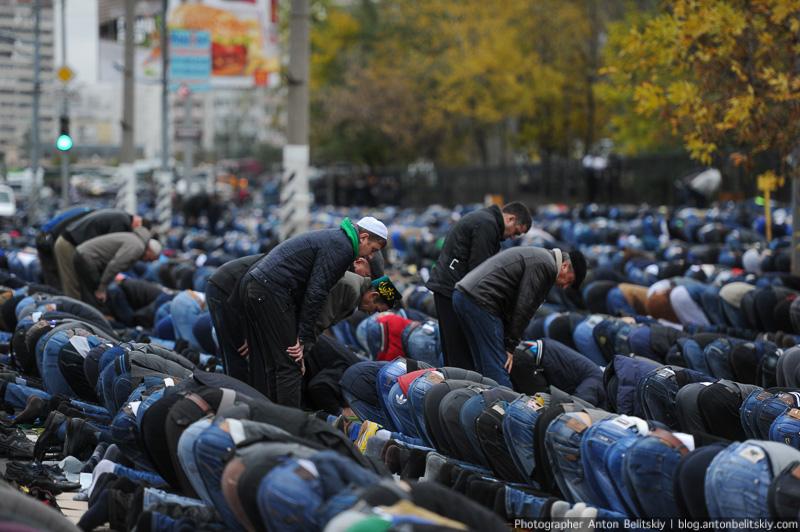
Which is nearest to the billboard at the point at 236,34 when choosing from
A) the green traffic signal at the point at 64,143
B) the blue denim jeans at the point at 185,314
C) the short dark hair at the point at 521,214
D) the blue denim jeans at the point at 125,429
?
the green traffic signal at the point at 64,143

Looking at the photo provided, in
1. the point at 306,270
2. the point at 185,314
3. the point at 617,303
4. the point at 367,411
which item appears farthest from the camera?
the point at 617,303

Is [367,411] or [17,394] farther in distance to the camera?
[17,394]

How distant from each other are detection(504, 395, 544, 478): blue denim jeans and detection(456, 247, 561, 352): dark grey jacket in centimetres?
222

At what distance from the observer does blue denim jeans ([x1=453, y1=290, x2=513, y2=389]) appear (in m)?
10.9

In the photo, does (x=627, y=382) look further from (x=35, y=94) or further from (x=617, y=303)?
(x=35, y=94)

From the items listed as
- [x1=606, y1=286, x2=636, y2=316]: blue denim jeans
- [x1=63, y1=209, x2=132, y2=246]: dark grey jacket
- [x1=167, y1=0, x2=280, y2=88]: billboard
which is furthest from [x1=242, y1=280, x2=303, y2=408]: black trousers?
[x1=167, y1=0, x2=280, y2=88]: billboard

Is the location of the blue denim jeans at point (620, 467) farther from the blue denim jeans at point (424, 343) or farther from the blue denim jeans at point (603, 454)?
the blue denim jeans at point (424, 343)

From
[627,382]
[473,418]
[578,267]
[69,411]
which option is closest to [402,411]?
[473,418]

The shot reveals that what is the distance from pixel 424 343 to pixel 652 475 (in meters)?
5.19

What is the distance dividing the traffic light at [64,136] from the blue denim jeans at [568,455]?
20.8 meters

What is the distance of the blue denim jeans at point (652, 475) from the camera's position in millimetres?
7320

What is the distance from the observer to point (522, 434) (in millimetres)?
8500

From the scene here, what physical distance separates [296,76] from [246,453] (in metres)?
15.6

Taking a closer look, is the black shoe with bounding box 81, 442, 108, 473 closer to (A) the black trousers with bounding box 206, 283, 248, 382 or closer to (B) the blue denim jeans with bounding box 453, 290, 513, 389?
(A) the black trousers with bounding box 206, 283, 248, 382
